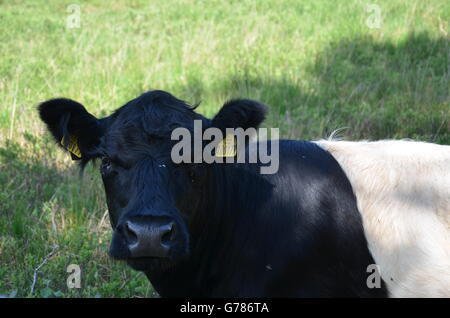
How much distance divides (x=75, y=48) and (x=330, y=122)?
434 cm

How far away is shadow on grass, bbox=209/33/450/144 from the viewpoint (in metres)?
7.04

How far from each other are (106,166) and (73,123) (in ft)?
1.30

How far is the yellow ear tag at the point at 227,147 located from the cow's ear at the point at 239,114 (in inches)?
2.5

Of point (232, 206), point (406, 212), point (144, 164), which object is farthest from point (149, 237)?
point (406, 212)

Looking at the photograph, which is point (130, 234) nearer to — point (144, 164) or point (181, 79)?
point (144, 164)

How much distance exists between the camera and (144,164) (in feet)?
11.5

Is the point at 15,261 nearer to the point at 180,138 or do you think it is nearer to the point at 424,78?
the point at 180,138

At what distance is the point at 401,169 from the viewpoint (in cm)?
415

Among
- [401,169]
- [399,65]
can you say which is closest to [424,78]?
[399,65]

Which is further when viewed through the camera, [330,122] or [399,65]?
[399,65]

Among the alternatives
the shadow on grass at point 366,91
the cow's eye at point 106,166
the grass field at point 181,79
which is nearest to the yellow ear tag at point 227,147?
the cow's eye at point 106,166

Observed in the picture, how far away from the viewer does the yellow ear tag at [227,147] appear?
12.7 ft

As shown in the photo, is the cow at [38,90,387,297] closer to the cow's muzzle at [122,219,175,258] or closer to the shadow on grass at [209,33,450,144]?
the cow's muzzle at [122,219,175,258]

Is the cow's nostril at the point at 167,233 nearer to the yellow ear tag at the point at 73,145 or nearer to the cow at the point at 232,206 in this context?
the cow at the point at 232,206
